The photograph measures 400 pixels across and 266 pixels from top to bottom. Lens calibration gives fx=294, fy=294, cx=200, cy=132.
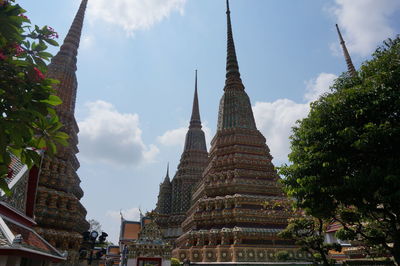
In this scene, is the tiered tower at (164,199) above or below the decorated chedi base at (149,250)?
above

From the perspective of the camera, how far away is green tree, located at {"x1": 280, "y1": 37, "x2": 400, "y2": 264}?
432 inches

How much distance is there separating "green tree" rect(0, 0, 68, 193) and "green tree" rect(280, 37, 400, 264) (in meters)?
10.3

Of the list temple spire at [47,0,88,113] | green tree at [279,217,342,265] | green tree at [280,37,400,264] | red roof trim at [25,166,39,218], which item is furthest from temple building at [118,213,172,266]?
temple spire at [47,0,88,113]

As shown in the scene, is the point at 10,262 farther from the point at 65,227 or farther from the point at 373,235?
the point at 65,227

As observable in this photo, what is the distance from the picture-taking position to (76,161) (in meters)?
36.5

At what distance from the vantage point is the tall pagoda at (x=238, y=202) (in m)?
27.1

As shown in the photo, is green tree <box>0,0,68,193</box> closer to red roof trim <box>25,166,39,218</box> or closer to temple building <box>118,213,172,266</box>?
red roof trim <box>25,166,39,218</box>

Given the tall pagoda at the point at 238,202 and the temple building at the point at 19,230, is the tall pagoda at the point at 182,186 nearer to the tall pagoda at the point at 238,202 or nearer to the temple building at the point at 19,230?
the tall pagoda at the point at 238,202

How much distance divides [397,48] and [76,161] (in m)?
34.4

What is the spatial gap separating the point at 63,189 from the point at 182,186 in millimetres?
28994

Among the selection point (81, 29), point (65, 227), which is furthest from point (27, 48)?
point (81, 29)

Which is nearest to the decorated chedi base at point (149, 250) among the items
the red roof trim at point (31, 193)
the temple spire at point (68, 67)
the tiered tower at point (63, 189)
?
the tiered tower at point (63, 189)

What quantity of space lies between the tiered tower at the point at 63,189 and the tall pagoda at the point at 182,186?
21.2 metres

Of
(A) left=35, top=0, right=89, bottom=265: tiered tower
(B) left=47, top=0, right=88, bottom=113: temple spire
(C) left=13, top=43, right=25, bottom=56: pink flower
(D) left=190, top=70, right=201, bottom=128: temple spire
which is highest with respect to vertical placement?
(D) left=190, top=70, right=201, bottom=128: temple spire
